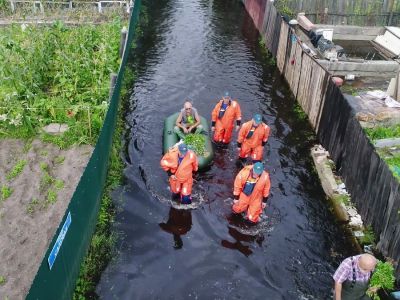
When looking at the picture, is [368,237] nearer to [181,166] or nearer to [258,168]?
[258,168]

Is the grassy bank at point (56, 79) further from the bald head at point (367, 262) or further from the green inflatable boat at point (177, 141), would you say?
the bald head at point (367, 262)

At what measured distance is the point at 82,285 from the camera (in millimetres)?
8477

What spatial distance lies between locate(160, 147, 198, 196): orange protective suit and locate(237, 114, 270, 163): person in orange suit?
7.11 feet

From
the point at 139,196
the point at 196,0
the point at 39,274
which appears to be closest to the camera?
the point at 39,274

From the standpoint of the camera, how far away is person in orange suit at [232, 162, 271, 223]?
932 cm

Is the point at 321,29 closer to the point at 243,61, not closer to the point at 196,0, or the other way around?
the point at 243,61

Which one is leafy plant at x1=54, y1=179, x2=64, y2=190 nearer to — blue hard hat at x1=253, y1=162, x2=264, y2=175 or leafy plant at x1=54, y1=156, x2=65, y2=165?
leafy plant at x1=54, y1=156, x2=65, y2=165

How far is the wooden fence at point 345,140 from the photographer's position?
8805 mm

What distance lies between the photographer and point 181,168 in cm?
982

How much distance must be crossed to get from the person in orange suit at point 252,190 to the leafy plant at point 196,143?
7.10ft

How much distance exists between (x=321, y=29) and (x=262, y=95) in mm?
4378

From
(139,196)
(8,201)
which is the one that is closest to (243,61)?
(139,196)

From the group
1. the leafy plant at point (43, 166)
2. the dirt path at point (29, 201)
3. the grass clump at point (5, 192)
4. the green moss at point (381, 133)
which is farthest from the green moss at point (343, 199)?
the grass clump at point (5, 192)

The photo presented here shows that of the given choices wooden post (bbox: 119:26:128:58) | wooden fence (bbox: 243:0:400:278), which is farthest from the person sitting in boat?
wooden post (bbox: 119:26:128:58)
